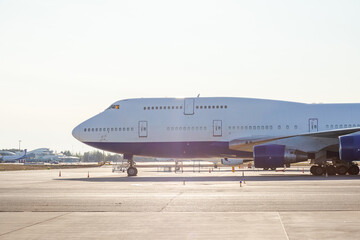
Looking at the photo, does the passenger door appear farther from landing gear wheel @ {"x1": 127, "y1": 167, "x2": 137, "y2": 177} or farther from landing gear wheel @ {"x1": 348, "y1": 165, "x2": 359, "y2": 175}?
landing gear wheel @ {"x1": 348, "y1": 165, "x2": 359, "y2": 175}

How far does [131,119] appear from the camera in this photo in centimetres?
3306

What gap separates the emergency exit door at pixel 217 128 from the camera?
31.2 m

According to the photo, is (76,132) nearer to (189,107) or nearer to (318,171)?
(189,107)

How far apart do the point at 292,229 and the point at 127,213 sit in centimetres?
439

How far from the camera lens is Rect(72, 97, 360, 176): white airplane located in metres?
28.9

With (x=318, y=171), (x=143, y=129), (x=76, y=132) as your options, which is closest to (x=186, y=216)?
(x=318, y=171)

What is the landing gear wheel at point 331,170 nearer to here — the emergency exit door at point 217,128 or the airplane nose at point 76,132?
the emergency exit door at point 217,128

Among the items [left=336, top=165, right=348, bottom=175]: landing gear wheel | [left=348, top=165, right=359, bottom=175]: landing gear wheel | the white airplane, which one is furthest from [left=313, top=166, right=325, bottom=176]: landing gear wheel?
[left=348, top=165, right=359, bottom=175]: landing gear wheel

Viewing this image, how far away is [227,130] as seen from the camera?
3116 centimetres

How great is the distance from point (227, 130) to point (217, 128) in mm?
668

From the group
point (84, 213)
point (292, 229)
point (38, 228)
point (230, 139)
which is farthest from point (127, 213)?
point (230, 139)

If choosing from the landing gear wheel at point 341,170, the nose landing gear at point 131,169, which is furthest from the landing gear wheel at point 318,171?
the nose landing gear at point 131,169

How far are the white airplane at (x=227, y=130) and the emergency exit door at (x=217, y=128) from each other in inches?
2.6

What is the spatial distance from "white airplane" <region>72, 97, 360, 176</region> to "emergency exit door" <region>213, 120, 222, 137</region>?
65 millimetres
